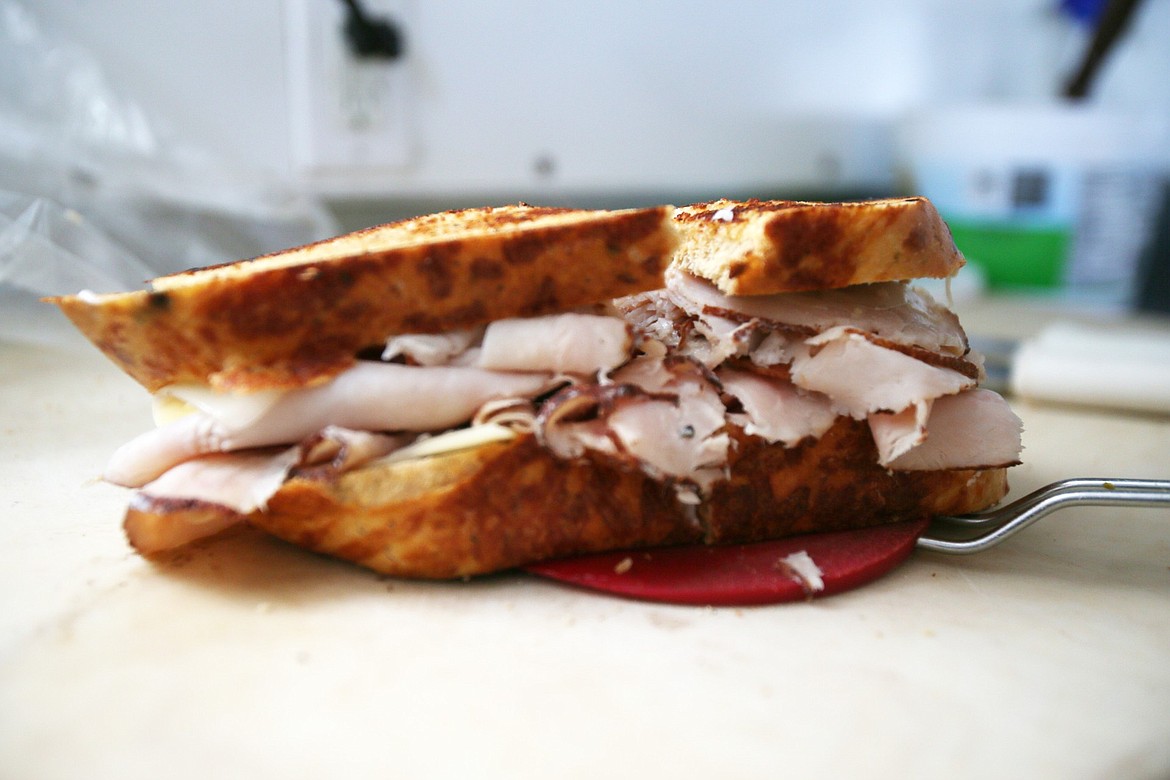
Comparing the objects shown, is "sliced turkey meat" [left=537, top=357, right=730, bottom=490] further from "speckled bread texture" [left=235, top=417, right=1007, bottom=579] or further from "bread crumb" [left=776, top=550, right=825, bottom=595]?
"bread crumb" [left=776, top=550, right=825, bottom=595]

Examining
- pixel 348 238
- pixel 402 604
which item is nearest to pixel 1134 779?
pixel 402 604

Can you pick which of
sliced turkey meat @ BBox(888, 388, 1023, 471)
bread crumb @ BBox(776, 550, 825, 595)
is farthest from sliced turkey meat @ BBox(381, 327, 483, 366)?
sliced turkey meat @ BBox(888, 388, 1023, 471)

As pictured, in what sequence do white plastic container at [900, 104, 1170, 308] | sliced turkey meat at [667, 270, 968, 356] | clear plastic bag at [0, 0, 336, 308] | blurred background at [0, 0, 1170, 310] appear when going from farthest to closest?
white plastic container at [900, 104, 1170, 308], blurred background at [0, 0, 1170, 310], clear plastic bag at [0, 0, 336, 308], sliced turkey meat at [667, 270, 968, 356]

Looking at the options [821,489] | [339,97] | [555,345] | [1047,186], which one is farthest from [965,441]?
[1047,186]

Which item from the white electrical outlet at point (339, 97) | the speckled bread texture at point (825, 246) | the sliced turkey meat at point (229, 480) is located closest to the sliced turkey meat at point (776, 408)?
the speckled bread texture at point (825, 246)

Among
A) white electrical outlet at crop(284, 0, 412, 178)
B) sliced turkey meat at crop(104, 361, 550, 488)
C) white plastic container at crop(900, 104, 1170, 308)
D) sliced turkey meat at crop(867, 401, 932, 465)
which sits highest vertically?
white electrical outlet at crop(284, 0, 412, 178)

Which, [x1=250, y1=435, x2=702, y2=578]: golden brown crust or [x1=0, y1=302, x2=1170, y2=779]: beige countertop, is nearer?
[x1=0, y1=302, x2=1170, y2=779]: beige countertop

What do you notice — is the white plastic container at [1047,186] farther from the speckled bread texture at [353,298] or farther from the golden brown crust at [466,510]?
the golden brown crust at [466,510]
